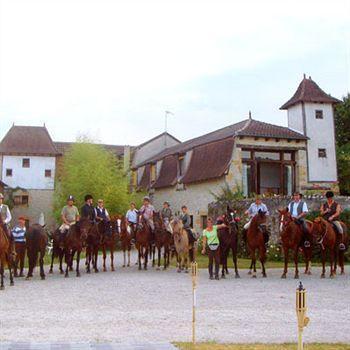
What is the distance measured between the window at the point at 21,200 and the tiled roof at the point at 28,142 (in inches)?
188

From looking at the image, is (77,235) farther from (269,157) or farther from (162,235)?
(269,157)

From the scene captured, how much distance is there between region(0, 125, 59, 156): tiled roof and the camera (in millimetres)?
56969

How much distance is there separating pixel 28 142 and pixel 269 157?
1233 inches

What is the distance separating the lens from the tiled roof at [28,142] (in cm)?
5697

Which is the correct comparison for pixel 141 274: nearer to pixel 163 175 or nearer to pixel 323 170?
pixel 323 170

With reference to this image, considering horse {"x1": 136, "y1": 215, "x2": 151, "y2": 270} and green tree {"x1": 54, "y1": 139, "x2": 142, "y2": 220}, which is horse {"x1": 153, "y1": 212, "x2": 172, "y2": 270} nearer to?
horse {"x1": 136, "y1": 215, "x2": 151, "y2": 270}

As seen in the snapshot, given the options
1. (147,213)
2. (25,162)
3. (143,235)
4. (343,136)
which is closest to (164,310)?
(143,235)

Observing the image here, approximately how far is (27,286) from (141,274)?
4.82m

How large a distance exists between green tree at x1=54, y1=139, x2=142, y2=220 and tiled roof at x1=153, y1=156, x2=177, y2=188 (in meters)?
2.38

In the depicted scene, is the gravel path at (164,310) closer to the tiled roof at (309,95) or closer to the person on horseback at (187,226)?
the person on horseback at (187,226)

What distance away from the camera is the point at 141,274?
18.7 m

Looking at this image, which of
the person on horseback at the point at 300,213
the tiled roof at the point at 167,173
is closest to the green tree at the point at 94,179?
the tiled roof at the point at 167,173

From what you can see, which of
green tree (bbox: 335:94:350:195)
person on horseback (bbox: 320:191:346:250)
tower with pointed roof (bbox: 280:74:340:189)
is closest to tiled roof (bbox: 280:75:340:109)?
tower with pointed roof (bbox: 280:74:340:189)

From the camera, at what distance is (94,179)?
41938 mm
